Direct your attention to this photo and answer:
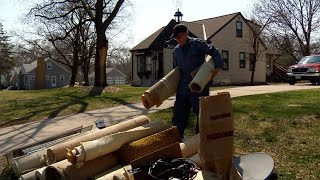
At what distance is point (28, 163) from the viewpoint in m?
4.97

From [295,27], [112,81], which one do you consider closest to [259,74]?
[295,27]

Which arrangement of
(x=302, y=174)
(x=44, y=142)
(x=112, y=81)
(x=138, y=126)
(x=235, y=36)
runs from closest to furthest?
(x=302, y=174), (x=138, y=126), (x=44, y=142), (x=235, y=36), (x=112, y=81)

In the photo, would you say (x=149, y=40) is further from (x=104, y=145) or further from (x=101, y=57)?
(x=104, y=145)

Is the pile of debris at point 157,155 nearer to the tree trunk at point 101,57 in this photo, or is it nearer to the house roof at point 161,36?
the tree trunk at point 101,57

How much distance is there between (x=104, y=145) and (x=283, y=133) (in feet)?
12.4

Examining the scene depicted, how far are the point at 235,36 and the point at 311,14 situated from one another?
698 inches

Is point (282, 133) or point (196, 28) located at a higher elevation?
point (196, 28)

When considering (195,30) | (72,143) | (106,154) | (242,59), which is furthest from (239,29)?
(106,154)

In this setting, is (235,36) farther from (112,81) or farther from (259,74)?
(112,81)

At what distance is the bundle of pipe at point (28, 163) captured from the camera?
194 inches

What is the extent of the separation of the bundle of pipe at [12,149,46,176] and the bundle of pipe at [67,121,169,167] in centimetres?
91

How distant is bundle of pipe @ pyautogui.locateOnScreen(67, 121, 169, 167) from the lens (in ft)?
13.8

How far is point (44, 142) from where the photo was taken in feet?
20.0

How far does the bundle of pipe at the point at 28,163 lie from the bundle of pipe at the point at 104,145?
91 centimetres
